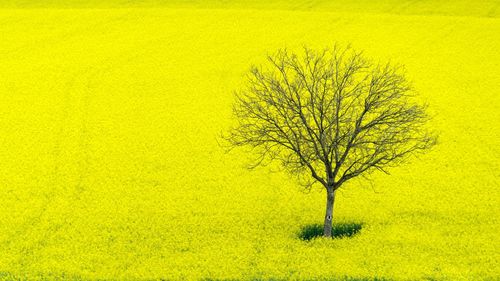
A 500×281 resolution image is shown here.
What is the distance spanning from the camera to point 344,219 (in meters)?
17.6

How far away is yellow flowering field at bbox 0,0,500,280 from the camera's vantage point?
15297 mm

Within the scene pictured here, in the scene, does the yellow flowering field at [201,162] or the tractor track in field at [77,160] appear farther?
the tractor track in field at [77,160]

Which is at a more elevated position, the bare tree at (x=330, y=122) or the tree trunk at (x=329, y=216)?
the bare tree at (x=330, y=122)

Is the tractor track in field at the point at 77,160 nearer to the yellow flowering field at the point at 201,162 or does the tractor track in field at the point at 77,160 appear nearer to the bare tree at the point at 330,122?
→ the yellow flowering field at the point at 201,162

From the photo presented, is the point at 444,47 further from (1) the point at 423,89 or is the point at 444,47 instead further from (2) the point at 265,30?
(2) the point at 265,30

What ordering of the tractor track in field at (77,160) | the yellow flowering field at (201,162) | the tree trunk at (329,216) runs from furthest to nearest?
the tractor track in field at (77,160) → the tree trunk at (329,216) → the yellow flowering field at (201,162)

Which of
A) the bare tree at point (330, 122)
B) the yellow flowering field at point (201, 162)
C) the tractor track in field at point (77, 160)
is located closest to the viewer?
the yellow flowering field at point (201, 162)

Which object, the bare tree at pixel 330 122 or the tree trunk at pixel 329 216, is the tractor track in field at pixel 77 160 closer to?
the bare tree at pixel 330 122

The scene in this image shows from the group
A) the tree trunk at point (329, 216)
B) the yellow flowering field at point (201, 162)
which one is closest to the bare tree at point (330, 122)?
the tree trunk at point (329, 216)

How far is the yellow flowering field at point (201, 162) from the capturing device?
15.3 m

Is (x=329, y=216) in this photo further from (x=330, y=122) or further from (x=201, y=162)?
(x=201, y=162)

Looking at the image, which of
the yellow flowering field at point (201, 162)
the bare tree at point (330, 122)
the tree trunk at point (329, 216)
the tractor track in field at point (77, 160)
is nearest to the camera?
the yellow flowering field at point (201, 162)

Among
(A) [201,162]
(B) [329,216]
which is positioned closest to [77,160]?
(A) [201,162]

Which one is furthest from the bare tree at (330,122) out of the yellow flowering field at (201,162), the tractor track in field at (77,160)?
the tractor track in field at (77,160)
